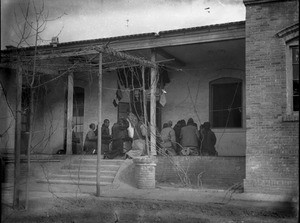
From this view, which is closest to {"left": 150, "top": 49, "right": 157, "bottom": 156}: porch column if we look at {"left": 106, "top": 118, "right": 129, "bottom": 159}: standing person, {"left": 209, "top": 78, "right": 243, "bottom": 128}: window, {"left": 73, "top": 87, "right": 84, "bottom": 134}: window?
{"left": 106, "top": 118, "right": 129, "bottom": 159}: standing person

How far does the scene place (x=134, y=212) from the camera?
9.30 metres

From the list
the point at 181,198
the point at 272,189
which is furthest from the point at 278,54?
the point at 181,198

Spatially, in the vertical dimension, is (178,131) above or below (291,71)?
below

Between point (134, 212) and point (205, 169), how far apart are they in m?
3.56

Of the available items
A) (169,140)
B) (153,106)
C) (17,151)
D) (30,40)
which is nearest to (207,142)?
(169,140)

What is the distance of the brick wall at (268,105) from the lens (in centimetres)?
964

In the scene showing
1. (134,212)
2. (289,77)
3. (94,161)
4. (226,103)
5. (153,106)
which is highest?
(289,77)

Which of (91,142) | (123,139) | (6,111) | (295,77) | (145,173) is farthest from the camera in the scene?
(6,111)

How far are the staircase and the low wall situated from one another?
1.50 m

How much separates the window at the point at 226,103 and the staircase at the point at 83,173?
4295 millimetres

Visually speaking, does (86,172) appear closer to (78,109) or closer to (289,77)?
(78,109)

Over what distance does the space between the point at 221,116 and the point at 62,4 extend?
22.8ft

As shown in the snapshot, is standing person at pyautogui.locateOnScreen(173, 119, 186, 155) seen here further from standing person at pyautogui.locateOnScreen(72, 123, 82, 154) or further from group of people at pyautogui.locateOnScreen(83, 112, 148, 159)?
standing person at pyautogui.locateOnScreen(72, 123, 82, 154)

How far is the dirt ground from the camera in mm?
8602
